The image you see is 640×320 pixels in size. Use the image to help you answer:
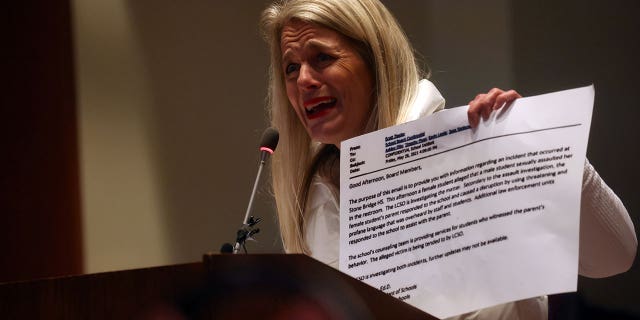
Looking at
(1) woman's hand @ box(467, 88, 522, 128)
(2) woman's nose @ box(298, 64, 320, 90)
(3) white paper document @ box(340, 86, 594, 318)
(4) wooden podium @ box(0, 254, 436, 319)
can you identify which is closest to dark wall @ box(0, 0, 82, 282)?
(2) woman's nose @ box(298, 64, 320, 90)

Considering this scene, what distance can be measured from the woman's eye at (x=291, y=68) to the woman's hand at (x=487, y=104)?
620mm

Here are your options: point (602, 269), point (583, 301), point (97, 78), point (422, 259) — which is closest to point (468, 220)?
point (422, 259)

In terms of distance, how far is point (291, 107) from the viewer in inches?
72.1

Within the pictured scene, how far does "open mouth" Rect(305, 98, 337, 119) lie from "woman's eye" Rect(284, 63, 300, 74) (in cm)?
10

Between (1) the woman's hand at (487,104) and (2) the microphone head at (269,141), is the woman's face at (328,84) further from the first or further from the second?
(1) the woman's hand at (487,104)

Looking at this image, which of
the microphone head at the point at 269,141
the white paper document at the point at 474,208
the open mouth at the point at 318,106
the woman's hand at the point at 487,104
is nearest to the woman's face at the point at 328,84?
the open mouth at the point at 318,106

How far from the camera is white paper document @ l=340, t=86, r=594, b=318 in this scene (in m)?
1.10

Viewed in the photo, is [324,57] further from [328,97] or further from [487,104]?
[487,104]

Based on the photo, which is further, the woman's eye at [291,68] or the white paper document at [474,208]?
the woman's eye at [291,68]

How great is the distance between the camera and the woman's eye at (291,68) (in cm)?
178

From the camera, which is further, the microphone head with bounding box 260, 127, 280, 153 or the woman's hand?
the microphone head with bounding box 260, 127, 280, 153

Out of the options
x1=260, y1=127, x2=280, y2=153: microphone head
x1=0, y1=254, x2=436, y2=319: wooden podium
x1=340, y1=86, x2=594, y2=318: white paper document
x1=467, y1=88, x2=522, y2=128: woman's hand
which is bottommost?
x1=0, y1=254, x2=436, y2=319: wooden podium

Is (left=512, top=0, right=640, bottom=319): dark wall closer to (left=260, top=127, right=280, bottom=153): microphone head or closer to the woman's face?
the woman's face

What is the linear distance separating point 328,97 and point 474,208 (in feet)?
1.98
